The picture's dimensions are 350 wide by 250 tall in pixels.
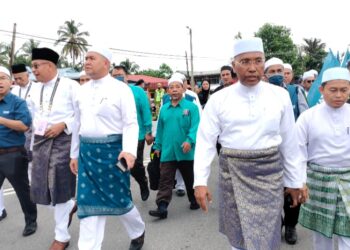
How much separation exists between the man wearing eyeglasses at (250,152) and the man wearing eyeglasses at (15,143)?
2.53 meters

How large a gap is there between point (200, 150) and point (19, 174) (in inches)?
108

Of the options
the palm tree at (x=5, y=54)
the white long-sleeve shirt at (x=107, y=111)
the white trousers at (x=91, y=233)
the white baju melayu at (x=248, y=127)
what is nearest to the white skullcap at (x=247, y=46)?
the white baju melayu at (x=248, y=127)

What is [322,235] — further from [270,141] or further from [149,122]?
[149,122]

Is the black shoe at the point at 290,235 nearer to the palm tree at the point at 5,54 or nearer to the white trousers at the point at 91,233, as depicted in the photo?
the white trousers at the point at 91,233

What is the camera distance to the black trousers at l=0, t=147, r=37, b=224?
14.1ft

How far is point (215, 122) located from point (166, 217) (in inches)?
101

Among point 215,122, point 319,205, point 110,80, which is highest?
point 110,80

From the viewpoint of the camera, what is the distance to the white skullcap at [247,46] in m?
2.50

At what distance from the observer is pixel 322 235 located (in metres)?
3.07

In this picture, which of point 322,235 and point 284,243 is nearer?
point 322,235

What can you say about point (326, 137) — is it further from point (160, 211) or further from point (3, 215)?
point (3, 215)

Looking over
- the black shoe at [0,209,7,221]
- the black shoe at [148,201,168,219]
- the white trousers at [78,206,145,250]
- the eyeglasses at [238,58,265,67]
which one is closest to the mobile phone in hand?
the white trousers at [78,206,145,250]

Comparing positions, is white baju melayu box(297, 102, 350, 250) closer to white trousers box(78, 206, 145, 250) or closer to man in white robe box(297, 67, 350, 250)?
man in white robe box(297, 67, 350, 250)

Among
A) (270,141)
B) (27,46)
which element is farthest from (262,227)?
(27,46)
